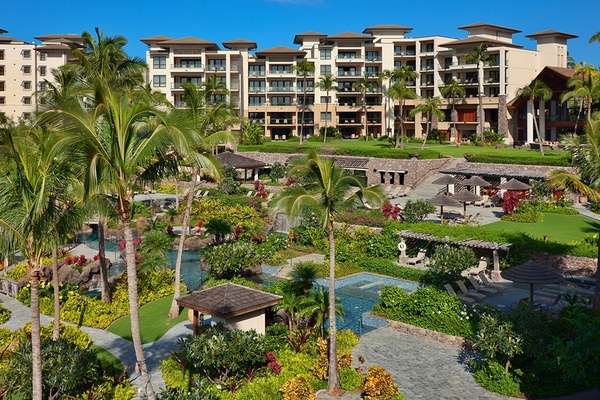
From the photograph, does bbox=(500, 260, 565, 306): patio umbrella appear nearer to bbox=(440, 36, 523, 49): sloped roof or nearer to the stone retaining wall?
the stone retaining wall

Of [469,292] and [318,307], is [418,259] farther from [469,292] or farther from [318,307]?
[318,307]

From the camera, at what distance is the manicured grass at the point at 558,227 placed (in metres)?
31.0

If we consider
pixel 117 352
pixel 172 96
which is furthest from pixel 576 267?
pixel 172 96

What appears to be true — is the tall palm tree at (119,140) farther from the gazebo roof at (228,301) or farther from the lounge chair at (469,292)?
the lounge chair at (469,292)

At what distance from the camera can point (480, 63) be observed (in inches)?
2923

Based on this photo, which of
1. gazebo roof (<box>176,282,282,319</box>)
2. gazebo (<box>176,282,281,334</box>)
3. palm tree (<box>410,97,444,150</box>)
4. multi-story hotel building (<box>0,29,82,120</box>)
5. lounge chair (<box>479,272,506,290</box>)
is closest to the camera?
gazebo roof (<box>176,282,282,319</box>)

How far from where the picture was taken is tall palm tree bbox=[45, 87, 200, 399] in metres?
11.8

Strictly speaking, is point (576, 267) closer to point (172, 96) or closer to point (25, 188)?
point (25, 188)

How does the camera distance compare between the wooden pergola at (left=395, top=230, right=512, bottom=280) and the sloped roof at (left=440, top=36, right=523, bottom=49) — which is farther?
the sloped roof at (left=440, top=36, right=523, bottom=49)

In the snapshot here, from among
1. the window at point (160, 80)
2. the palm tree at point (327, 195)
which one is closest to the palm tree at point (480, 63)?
the window at point (160, 80)

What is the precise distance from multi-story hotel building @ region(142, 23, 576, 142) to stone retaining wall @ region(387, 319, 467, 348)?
60.8m

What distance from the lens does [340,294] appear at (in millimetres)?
26047

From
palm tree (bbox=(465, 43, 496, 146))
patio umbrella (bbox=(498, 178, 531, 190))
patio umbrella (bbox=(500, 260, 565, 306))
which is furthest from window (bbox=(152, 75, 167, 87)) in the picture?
patio umbrella (bbox=(500, 260, 565, 306))

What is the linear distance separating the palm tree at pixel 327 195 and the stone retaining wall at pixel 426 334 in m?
5.25
